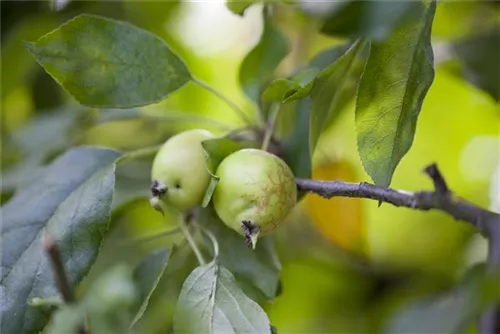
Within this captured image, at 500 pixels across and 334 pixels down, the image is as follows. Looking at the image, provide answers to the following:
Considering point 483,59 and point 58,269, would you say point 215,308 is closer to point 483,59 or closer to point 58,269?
point 58,269

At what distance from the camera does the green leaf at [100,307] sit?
0.36 m

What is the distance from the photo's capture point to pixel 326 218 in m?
0.84

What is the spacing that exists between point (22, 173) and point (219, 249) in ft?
0.82

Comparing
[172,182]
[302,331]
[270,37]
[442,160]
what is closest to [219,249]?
[172,182]

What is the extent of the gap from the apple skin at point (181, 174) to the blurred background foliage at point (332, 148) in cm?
18

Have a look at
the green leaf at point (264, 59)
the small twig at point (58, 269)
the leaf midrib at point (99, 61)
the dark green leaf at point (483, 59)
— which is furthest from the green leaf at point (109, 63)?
the dark green leaf at point (483, 59)

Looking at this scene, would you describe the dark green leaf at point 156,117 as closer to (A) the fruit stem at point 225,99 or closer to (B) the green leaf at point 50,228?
(A) the fruit stem at point 225,99

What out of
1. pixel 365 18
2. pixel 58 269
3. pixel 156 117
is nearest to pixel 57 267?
pixel 58 269

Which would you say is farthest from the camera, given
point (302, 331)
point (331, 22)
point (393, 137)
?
point (302, 331)

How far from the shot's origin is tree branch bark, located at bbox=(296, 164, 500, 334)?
1.41 feet

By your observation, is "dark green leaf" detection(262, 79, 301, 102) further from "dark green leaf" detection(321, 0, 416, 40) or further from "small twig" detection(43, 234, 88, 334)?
"small twig" detection(43, 234, 88, 334)

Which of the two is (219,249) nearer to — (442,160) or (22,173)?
(22,173)

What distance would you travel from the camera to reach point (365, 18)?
61cm

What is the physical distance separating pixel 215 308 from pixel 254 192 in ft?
0.26
